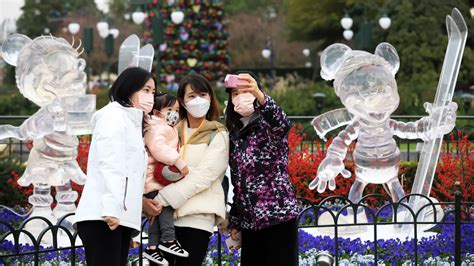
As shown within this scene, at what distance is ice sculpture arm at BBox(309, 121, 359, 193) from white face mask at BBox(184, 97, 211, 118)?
3.00 meters

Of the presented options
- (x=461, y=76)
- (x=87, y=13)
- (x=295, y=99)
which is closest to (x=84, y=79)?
(x=295, y=99)

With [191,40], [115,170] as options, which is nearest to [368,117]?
[115,170]

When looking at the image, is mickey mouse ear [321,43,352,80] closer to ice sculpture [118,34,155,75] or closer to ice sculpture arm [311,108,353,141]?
ice sculpture arm [311,108,353,141]

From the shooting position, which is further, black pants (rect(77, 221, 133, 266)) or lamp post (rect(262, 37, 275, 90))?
lamp post (rect(262, 37, 275, 90))

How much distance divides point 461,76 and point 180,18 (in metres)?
9.94

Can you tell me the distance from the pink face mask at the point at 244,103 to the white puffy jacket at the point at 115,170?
1.84ft

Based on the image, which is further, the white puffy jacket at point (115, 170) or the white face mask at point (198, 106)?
the white face mask at point (198, 106)

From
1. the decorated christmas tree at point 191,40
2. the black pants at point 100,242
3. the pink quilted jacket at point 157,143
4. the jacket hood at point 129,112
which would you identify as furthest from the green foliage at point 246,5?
the black pants at point 100,242

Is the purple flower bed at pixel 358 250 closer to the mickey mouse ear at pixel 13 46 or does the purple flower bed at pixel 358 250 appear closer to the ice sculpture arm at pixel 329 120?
the ice sculpture arm at pixel 329 120

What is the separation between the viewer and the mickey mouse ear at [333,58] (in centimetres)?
757

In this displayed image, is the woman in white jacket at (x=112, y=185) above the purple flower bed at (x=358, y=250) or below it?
above

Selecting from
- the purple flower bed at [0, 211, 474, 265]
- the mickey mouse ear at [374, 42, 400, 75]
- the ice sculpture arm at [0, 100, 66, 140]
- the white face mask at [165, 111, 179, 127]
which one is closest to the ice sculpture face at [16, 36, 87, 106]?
the ice sculpture arm at [0, 100, 66, 140]

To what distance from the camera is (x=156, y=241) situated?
474cm

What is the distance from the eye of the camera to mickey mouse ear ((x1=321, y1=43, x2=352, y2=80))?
7.57 meters
